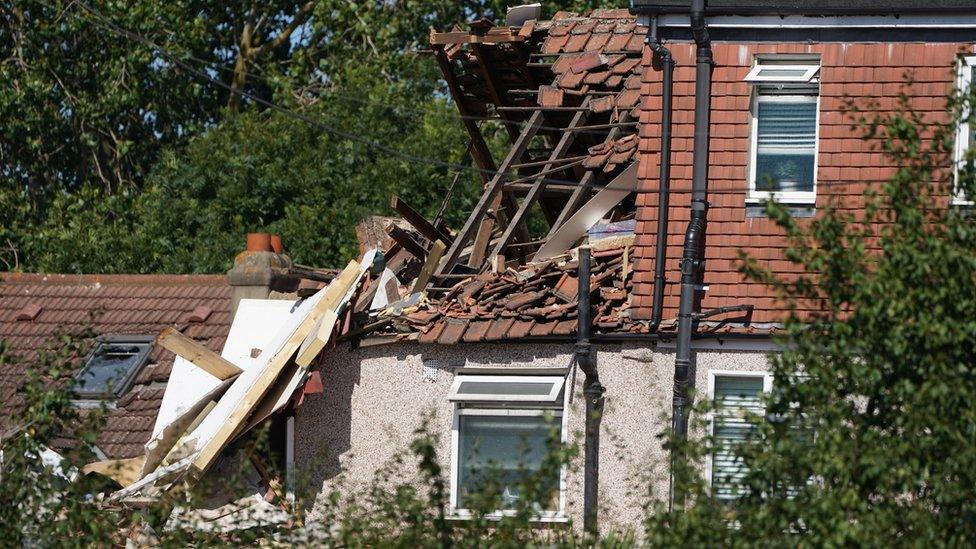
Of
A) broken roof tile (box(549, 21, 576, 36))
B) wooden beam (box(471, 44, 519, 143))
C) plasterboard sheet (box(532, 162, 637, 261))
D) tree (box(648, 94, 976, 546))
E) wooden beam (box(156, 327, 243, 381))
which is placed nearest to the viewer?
tree (box(648, 94, 976, 546))

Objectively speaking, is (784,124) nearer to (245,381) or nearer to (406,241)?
(406,241)

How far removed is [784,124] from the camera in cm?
1491

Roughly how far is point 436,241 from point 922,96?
4730 millimetres

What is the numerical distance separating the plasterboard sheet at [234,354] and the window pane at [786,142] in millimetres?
4457

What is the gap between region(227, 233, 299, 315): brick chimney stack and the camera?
55.4 feet

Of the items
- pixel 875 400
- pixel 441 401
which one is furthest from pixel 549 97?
pixel 875 400

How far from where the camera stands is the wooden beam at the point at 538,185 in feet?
53.1

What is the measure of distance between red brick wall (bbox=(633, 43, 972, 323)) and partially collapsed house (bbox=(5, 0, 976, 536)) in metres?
0.02

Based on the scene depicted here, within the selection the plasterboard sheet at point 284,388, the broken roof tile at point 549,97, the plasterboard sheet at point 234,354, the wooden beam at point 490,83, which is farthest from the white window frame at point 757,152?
the plasterboard sheet at point 234,354

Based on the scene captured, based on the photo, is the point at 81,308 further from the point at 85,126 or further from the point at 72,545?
the point at 85,126

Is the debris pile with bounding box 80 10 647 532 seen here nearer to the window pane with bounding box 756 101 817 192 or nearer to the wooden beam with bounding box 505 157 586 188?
the wooden beam with bounding box 505 157 586 188

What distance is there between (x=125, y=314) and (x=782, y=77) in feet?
23.7

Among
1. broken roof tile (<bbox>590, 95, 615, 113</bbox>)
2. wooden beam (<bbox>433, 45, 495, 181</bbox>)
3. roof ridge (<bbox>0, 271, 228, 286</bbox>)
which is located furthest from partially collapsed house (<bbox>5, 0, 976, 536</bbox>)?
roof ridge (<bbox>0, 271, 228, 286</bbox>)

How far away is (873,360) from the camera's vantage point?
9586 mm
